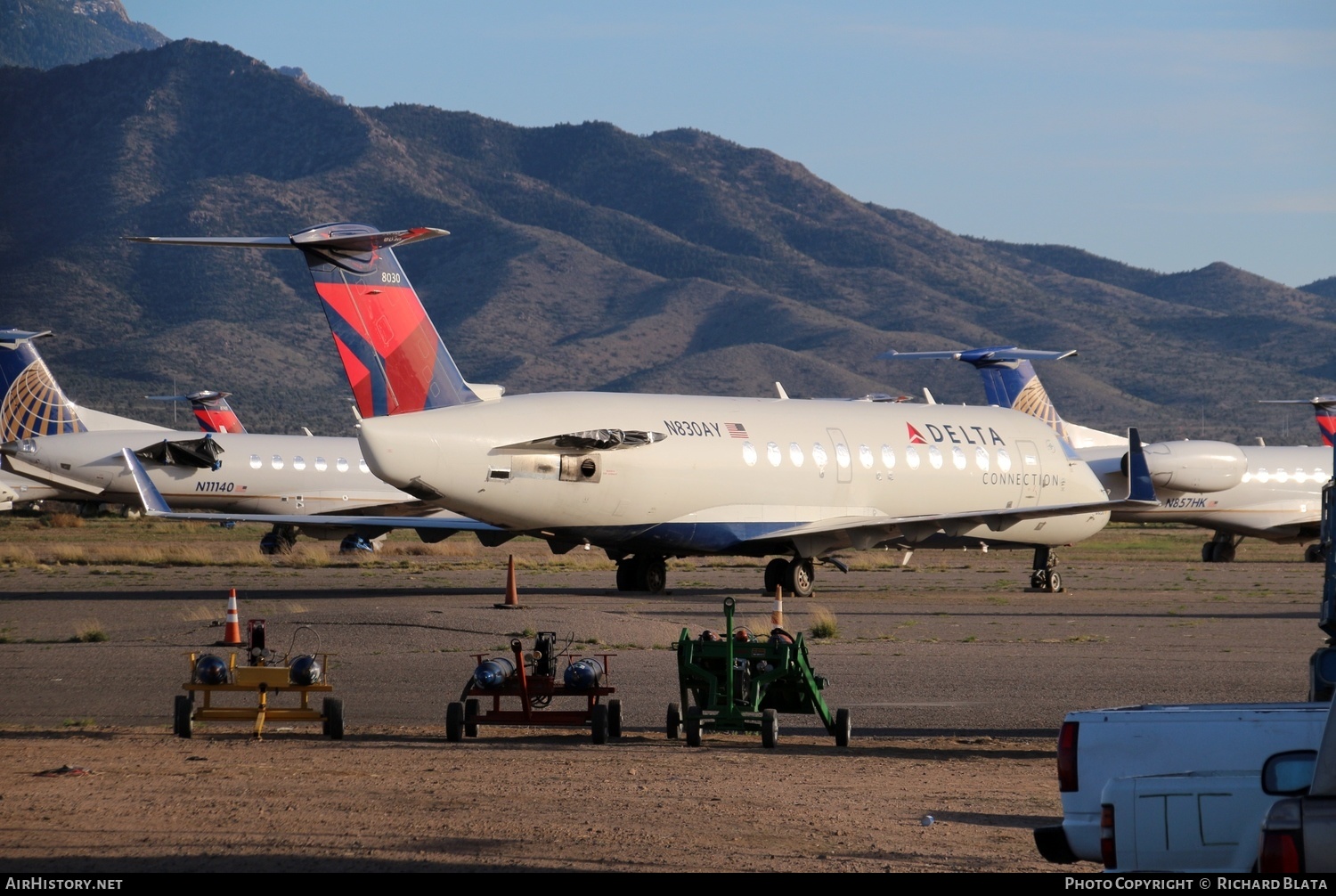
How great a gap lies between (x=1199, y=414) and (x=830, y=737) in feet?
553

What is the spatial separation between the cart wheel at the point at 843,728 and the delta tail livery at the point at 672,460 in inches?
456

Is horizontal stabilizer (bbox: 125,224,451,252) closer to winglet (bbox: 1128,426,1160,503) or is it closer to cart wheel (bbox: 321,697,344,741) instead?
→ winglet (bbox: 1128,426,1160,503)

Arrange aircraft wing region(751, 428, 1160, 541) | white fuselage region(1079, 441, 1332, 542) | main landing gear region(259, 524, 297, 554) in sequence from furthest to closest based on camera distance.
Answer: white fuselage region(1079, 441, 1332, 542)
main landing gear region(259, 524, 297, 554)
aircraft wing region(751, 428, 1160, 541)

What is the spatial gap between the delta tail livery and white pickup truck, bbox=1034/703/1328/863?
16.4m

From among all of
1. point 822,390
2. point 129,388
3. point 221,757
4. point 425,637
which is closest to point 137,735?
point 221,757

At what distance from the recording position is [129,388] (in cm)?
14862

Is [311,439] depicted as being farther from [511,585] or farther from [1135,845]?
[1135,845]

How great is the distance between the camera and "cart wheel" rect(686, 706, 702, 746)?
517 inches

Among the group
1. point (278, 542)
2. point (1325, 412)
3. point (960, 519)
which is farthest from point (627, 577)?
point (1325, 412)

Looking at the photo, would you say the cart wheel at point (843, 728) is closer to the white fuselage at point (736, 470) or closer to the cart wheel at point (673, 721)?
the cart wheel at point (673, 721)

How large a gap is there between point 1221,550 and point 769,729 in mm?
38474

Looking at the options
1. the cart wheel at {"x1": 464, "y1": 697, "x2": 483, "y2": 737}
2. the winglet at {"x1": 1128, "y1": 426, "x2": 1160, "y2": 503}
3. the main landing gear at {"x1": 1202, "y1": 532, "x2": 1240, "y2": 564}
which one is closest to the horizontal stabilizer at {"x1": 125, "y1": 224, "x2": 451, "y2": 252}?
the winglet at {"x1": 1128, "y1": 426, "x2": 1160, "y2": 503}

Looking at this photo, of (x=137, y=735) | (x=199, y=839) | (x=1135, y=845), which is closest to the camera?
(x=1135, y=845)
